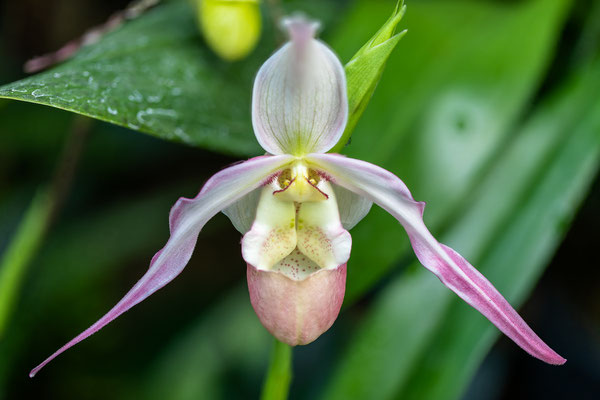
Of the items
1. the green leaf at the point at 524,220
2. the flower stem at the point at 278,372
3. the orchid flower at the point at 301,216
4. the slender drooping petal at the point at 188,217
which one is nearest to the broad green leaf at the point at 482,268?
the green leaf at the point at 524,220

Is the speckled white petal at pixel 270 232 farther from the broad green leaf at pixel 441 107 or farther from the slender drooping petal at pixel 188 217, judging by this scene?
the broad green leaf at pixel 441 107

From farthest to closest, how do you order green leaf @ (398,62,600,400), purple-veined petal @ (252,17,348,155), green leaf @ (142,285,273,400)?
green leaf @ (142,285,273,400) → green leaf @ (398,62,600,400) → purple-veined petal @ (252,17,348,155)

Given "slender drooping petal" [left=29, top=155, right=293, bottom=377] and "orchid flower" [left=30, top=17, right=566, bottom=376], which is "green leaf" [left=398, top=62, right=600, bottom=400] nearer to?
"orchid flower" [left=30, top=17, right=566, bottom=376]

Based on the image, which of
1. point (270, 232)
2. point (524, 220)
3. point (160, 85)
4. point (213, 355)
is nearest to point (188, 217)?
point (270, 232)

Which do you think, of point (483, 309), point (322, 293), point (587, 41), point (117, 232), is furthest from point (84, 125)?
point (587, 41)

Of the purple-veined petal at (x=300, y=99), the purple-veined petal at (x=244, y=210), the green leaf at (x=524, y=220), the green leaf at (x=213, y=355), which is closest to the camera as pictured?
the purple-veined petal at (x=300, y=99)

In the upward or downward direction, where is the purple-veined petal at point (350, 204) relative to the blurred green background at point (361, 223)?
upward

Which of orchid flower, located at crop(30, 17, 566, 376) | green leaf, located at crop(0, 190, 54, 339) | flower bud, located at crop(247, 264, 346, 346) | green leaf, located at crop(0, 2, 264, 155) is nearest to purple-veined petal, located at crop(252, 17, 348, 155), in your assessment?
orchid flower, located at crop(30, 17, 566, 376)

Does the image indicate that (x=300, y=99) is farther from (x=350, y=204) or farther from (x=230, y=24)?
(x=230, y=24)

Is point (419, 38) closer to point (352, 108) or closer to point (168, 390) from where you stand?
point (352, 108)
